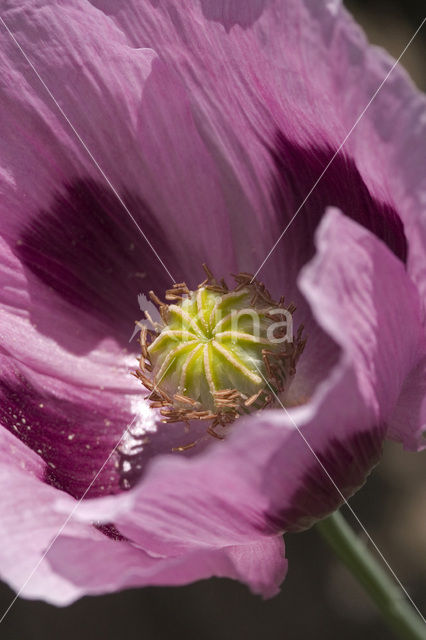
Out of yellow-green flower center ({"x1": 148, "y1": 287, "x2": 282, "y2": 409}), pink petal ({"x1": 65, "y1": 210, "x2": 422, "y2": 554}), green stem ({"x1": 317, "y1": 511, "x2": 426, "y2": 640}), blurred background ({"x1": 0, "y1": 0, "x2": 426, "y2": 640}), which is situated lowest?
blurred background ({"x1": 0, "y1": 0, "x2": 426, "y2": 640})

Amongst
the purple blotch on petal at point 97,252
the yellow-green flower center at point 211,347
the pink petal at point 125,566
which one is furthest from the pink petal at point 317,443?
the purple blotch on petal at point 97,252

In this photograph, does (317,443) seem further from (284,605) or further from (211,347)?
(284,605)

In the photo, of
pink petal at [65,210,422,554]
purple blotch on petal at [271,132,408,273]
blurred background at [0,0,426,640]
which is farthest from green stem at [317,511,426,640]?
blurred background at [0,0,426,640]

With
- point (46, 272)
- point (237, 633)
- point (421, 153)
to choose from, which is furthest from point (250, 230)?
point (237, 633)

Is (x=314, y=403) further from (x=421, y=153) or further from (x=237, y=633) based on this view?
(x=237, y=633)

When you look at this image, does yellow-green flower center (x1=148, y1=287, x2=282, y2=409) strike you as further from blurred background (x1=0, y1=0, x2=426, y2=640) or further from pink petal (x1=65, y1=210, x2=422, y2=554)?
blurred background (x1=0, y1=0, x2=426, y2=640)

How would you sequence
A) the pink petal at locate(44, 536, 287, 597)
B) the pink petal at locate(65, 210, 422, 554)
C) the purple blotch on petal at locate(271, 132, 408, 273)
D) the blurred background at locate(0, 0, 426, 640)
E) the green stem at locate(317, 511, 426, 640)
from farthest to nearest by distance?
the blurred background at locate(0, 0, 426, 640) → the green stem at locate(317, 511, 426, 640) → the purple blotch on petal at locate(271, 132, 408, 273) → the pink petal at locate(44, 536, 287, 597) → the pink petal at locate(65, 210, 422, 554)

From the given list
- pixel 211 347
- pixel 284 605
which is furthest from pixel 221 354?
pixel 284 605

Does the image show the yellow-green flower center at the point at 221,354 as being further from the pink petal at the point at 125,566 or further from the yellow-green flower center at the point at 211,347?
the pink petal at the point at 125,566
